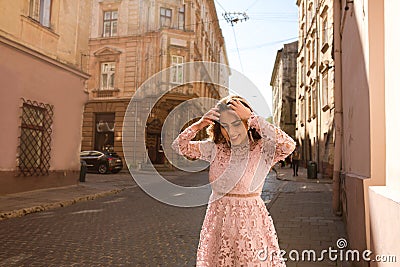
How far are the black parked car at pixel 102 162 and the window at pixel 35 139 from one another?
9.61 m

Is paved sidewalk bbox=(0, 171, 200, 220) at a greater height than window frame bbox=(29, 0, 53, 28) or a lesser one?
lesser

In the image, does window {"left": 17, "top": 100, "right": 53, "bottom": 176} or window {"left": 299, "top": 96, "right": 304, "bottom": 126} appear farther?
window {"left": 299, "top": 96, "right": 304, "bottom": 126}

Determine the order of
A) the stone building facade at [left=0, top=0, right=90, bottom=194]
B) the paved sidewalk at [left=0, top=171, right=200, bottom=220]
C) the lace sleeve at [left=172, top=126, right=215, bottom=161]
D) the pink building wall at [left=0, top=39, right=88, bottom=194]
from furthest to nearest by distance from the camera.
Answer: the stone building facade at [left=0, top=0, right=90, bottom=194] → the pink building wall at [left=0, top=39, right=88, bottom=194] → the paved sidewalk at [left=0, top=171, right=200, bottom=220] → the lace sleeve at [left=172, top=126, right=215, bottom=161]

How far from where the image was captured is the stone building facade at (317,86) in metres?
17.9

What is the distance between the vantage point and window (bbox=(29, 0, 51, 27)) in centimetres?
1151

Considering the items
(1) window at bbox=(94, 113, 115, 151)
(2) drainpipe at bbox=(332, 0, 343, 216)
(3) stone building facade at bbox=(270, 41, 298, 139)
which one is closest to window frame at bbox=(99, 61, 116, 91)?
(1) window at bbox=(94, 113, 115, 151)

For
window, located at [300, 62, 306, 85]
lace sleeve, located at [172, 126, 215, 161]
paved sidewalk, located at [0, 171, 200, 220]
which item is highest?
window, located at [300, 62, 306, 85]

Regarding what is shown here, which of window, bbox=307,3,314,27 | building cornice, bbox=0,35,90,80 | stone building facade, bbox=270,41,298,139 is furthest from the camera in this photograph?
stone building facade, bbox=270,41,298,139

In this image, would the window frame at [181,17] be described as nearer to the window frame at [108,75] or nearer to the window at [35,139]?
the window frame at [108,75]

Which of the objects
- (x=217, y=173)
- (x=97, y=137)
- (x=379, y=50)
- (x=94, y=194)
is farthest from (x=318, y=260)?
(x=97, y=137)

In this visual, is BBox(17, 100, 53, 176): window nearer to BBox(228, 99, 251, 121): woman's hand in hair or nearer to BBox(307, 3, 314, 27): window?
BBox(228, 99, 251, 121): woman's hand in hair

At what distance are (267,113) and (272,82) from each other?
60421 millimetres

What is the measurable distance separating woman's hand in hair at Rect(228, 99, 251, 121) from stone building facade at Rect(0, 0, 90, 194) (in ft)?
31.2

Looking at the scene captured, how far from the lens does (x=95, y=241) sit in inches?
218
